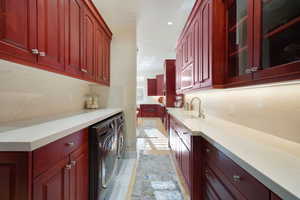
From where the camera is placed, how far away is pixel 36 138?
2.77 feet

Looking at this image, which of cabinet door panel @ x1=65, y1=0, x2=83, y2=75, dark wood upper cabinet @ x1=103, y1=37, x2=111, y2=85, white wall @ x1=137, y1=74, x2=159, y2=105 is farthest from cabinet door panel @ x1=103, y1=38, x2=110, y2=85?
white wall @ x1=137, y1=74, x2=159, y2=105

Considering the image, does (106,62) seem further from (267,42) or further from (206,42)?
(267,42)

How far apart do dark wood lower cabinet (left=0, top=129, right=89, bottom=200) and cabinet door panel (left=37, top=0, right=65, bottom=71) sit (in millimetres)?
651

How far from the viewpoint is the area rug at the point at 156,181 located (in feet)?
6.43

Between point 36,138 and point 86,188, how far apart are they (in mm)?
869

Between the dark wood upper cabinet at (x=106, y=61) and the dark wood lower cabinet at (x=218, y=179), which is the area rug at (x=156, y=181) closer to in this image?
the dark wood lower cabinet at (x=218, y=179)

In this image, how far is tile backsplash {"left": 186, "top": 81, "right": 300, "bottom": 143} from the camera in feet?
3.64

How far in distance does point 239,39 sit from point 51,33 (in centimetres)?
164

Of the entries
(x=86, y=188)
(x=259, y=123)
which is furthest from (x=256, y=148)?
(x=86, y=188)

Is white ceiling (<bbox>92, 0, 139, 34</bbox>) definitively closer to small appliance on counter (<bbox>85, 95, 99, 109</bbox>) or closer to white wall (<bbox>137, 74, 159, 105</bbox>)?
small appliance on counter (<bbox>85, 95, 99, 109</bbox>)

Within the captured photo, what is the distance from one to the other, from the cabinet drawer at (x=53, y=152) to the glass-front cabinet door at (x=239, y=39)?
1.41 meters

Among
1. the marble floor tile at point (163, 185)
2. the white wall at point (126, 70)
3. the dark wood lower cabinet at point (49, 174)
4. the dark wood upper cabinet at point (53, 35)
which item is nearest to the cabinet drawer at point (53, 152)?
the dark wood lower cabinet at point (49, 174)

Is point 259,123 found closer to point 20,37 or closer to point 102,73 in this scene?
point 20,37

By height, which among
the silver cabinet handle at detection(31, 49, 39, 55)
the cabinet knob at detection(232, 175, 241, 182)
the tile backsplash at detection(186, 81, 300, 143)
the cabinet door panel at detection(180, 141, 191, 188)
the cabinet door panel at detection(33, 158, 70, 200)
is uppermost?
the silver cabinet handle at detection(31, 49, 39, 55)
